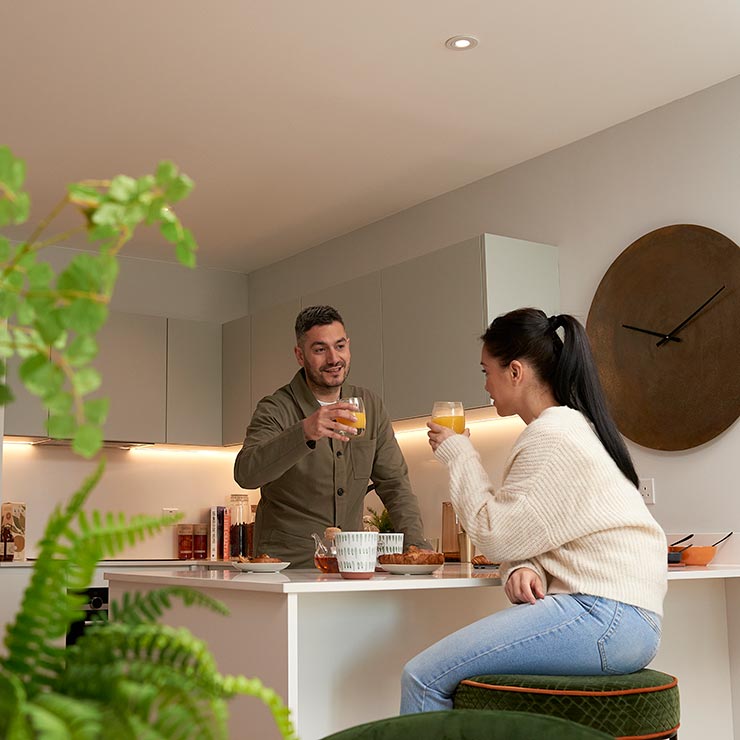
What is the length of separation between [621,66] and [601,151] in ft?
1.96

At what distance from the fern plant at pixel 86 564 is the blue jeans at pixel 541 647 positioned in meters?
1.55

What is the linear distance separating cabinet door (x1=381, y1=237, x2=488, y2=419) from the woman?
196cm

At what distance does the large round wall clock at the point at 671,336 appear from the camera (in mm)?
3529

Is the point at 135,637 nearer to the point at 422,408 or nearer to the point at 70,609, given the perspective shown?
the point at 70,609

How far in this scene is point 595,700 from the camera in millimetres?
1890

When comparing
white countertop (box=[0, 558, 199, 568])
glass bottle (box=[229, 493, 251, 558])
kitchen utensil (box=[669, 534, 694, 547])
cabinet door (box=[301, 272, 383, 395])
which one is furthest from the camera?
glass bottle (box=[229, 493, 251, 558])

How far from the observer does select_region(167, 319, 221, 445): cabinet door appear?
5.56 metres

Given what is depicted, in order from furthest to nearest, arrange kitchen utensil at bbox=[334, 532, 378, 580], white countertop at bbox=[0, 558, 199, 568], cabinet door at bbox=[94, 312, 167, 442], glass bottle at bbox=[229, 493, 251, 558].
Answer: glass bottle at bbox=[229, 493, 251, 558], cabinet door at bbox=[94, 312, 167, 442], white countertop at bbox=[0, 558, 199, 568], kitchen utensil at bbox=[334, 532, 378, 580]

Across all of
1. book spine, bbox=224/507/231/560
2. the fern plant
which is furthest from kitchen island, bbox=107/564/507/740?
book spine, bbox=224/507/231/560

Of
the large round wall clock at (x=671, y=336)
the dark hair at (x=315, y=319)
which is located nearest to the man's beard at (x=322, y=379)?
the dark hair at (x=315, y=319)

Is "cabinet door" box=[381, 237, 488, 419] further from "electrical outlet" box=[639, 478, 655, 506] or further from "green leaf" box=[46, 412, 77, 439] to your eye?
"green leaf" box=[46, 412, 77, 439]

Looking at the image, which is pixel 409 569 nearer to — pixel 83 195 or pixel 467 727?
pixel 467 727

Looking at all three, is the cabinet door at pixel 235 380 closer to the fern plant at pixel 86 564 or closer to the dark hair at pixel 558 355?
the dark hair at pixel 558 355

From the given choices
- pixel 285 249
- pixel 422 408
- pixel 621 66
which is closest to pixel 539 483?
pixel 621 66
